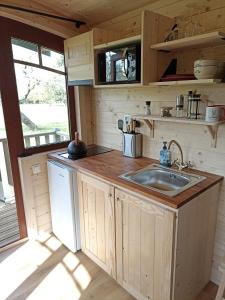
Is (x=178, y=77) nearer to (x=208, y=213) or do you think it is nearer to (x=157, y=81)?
(x=157, y=81)

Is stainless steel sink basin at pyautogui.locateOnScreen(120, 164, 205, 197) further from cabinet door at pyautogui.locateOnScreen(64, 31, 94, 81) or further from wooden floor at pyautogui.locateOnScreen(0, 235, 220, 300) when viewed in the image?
cabinet door at pyautogui.locateOnScreen(64, 31, 94, 81)

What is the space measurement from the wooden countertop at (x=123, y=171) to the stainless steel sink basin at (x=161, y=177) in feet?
0.25

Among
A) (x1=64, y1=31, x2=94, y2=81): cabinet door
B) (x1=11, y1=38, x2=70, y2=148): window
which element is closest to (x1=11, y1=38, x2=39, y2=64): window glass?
(x1=11, y1=38, x2=70, y2=148): window

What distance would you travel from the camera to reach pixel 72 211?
2.12 m

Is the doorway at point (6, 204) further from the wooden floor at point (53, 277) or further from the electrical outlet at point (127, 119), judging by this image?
the electrical outlet at point (127, 119)

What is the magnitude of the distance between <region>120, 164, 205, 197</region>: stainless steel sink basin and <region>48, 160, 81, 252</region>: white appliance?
1.91ft

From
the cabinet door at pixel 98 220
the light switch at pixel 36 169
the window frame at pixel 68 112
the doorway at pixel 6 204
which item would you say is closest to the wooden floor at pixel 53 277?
the cabinet door at pixel 98 220

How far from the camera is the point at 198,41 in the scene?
1445 mm

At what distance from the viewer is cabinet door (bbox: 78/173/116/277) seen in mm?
1785

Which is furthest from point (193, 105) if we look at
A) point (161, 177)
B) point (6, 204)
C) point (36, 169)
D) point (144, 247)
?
point (6, 204)

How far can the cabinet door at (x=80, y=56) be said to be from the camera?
2.07 metres

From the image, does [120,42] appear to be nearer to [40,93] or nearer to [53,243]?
[40,93]

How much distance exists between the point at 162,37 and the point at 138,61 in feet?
0.82

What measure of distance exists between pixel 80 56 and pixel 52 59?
408 mm
